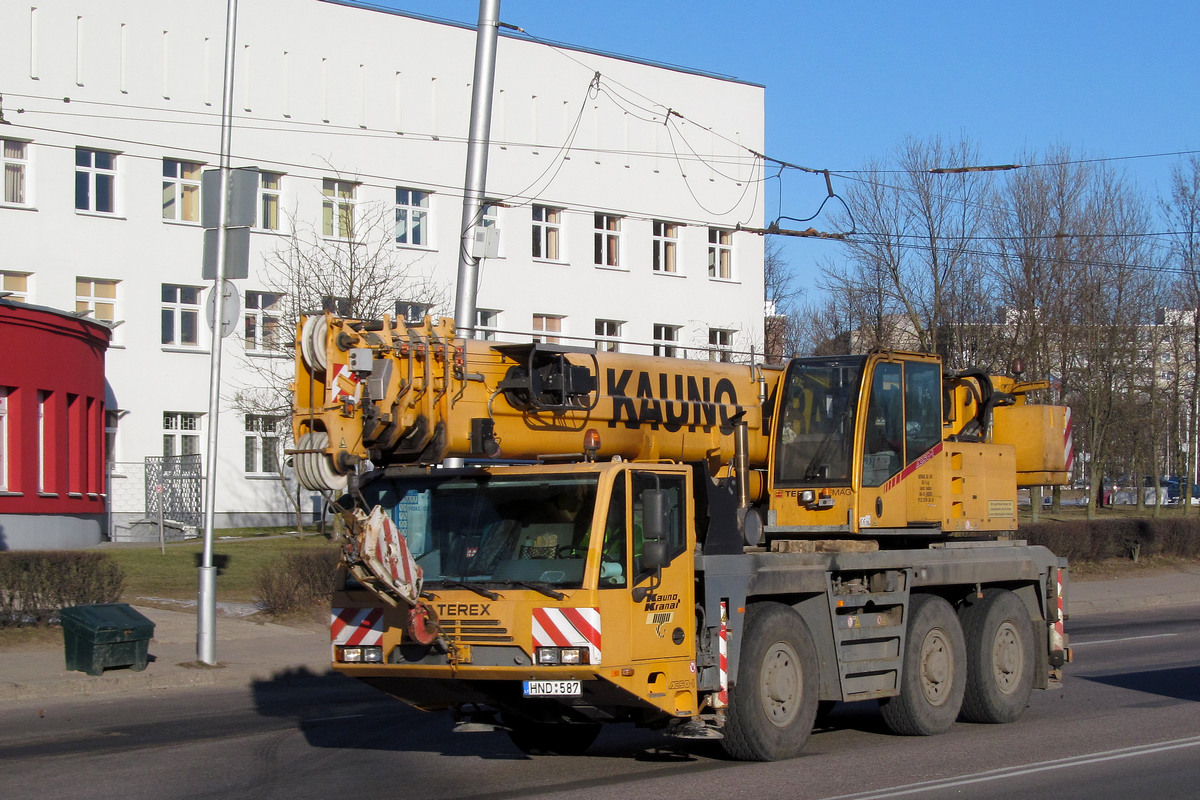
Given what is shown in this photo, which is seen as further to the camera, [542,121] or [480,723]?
[542,121]

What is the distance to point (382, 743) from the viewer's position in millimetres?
11133

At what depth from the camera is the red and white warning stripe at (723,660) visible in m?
9.09

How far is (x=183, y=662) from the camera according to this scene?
16.2 m

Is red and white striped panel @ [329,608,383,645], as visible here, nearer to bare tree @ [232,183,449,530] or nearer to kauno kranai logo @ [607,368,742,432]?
kauno kranai logo @ [607,368,742,432]

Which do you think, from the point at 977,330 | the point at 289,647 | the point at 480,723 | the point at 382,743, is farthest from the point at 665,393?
the point at 977,330

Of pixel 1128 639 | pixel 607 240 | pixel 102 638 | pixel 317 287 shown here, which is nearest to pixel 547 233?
pixel 607 240

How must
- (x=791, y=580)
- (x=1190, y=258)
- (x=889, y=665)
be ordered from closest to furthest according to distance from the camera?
1. (x=791, y=580)
2. (x=889, y=665)
3. (x=1190, y=258)

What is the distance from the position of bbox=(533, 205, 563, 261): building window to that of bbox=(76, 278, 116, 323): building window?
14133 mm

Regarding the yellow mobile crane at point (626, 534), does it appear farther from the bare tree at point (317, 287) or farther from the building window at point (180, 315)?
the building window at point (180, 315)

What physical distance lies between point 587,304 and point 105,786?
1524 inches

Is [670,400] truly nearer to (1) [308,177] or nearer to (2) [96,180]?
(2) [96,180]

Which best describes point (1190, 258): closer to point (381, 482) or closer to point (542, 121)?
point (542, 121)

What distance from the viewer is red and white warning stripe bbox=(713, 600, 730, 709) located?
909 cm

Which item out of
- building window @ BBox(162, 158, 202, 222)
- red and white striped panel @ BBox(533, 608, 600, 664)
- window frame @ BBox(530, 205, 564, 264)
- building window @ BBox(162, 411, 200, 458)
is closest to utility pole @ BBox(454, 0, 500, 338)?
red and white striped panel @ BBox(533, 608, 600, 664)
